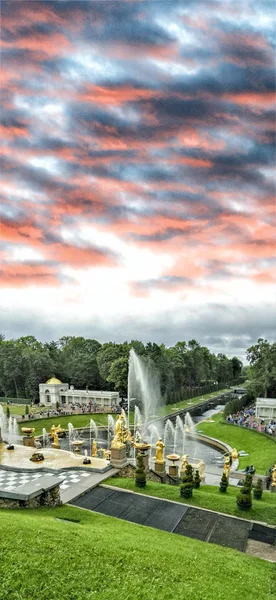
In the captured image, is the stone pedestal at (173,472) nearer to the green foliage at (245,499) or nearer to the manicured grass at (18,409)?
the green foliage at (245,499)

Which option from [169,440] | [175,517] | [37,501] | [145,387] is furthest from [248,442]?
[145,387]

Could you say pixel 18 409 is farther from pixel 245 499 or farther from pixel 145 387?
pixel 245 499

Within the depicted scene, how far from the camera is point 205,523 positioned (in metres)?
15.5

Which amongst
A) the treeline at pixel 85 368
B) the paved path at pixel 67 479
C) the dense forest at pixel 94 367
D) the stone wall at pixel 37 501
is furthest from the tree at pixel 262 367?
the stone wall at pixel 37 501

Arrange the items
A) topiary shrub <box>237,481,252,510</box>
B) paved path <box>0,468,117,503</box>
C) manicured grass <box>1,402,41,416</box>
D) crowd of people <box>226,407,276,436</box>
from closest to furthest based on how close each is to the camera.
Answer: topiary shrub <box>237,481,252,510</box> < paved path <box>0,468,117,503</box> < crowd of people <box>226,407,276,436</box> < manicured grass <box>1,402,41,416</box>

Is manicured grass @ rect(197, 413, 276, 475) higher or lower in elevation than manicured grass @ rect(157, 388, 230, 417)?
higher

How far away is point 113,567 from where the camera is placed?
901cm

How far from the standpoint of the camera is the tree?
67150 mm

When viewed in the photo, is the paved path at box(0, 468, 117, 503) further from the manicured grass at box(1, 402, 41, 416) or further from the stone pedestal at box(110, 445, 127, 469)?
the manicured grass at box(1, 402, 41, 416)

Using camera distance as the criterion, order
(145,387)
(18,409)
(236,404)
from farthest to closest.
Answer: (145,387) < (18,409) < (236,404)

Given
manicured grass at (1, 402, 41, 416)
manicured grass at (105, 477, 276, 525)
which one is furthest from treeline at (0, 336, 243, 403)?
manicured grass at (105, 477, 276, 525)

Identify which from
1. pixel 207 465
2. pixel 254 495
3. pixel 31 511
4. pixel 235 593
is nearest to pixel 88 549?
pixel 235 593

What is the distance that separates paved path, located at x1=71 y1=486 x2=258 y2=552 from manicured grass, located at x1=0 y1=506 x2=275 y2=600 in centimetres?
207

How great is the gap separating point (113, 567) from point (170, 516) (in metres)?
7.72
